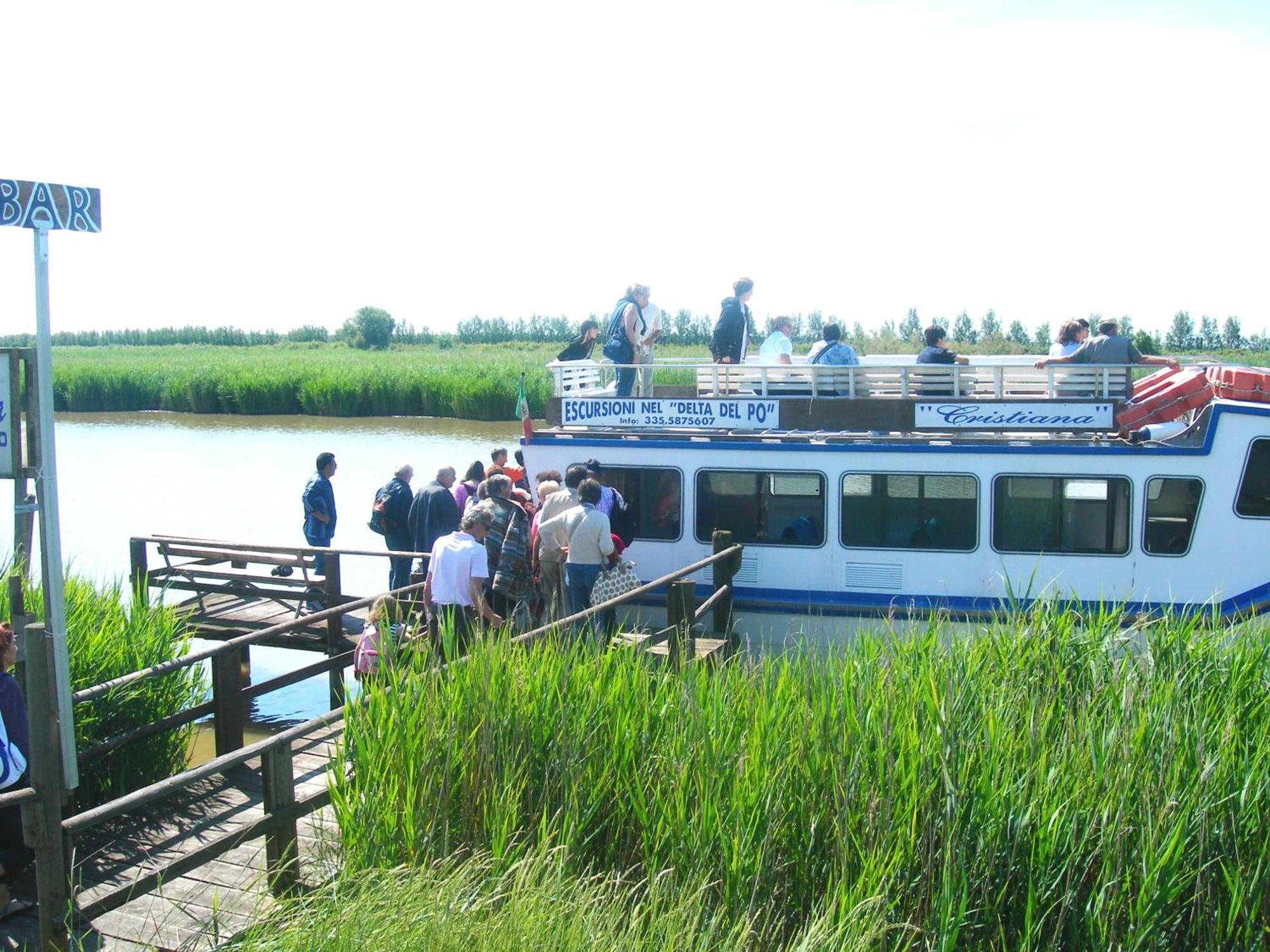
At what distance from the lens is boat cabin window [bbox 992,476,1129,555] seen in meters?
10.4

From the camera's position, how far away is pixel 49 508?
5.47 meters

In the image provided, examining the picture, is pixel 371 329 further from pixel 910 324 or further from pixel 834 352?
pixel 834 352

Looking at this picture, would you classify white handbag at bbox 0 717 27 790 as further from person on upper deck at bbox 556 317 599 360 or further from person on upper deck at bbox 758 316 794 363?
person on upper deck at bbox 758 316 794 363

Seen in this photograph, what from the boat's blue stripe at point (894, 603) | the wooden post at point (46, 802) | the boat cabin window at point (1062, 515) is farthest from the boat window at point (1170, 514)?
the wooden post at point (46, 802)

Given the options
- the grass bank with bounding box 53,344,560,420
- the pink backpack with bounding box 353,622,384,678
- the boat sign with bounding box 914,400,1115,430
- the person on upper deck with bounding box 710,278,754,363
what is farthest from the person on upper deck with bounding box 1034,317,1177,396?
the grass bank with bounding box 53,344,560,420

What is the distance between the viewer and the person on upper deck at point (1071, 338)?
11.7 metres

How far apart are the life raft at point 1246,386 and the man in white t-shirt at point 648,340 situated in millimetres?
5110

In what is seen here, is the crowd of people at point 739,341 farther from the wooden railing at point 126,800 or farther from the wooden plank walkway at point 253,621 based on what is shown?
the wooden railing at point 126,800

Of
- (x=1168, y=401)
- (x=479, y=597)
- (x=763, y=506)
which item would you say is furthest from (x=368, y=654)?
(x=1168, y=401)

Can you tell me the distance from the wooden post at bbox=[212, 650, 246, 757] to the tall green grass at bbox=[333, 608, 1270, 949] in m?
2.95

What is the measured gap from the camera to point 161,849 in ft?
23.4

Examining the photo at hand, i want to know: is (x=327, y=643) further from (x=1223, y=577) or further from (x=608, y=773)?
(x=1223, y=577)

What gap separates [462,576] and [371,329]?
101 meters

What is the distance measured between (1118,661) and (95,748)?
602 cm
